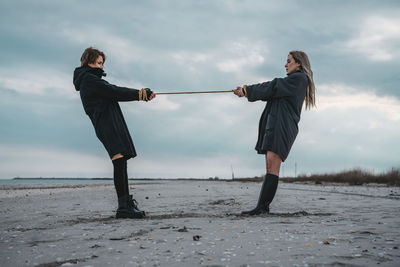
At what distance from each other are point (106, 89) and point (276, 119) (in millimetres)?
2472

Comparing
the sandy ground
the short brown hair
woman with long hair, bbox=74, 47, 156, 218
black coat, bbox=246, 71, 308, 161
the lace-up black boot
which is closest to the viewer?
the sandy ground

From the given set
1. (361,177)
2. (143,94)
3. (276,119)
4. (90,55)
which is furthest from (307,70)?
(361,177)

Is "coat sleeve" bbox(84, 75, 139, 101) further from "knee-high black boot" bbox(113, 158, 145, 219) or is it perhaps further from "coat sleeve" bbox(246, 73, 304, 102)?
"coat sleeve" bbox(246, 73, 304, 102)

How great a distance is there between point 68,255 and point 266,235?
1.75 meters

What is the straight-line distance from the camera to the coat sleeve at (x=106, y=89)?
4.81m

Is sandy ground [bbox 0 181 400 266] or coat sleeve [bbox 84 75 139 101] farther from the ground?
coat sleeve [bbox 84 75 139 101]

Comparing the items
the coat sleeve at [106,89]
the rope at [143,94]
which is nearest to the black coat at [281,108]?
the rope at [143,94]

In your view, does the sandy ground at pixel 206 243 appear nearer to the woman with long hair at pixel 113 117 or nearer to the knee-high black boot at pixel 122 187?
the knee-high black boot at pixel 122 187

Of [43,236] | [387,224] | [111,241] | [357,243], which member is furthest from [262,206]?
[43,236]

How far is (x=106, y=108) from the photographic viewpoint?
4902mm

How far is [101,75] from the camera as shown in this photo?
5074mm

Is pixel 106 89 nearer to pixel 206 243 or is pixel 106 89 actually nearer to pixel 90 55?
pixel 90 55

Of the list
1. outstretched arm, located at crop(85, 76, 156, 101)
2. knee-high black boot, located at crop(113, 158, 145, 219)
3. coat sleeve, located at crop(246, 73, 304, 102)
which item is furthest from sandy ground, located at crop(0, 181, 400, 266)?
coat sleeve, located at crop(246, 73, 304, 102)

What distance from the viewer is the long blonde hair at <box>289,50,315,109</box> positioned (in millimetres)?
5270
